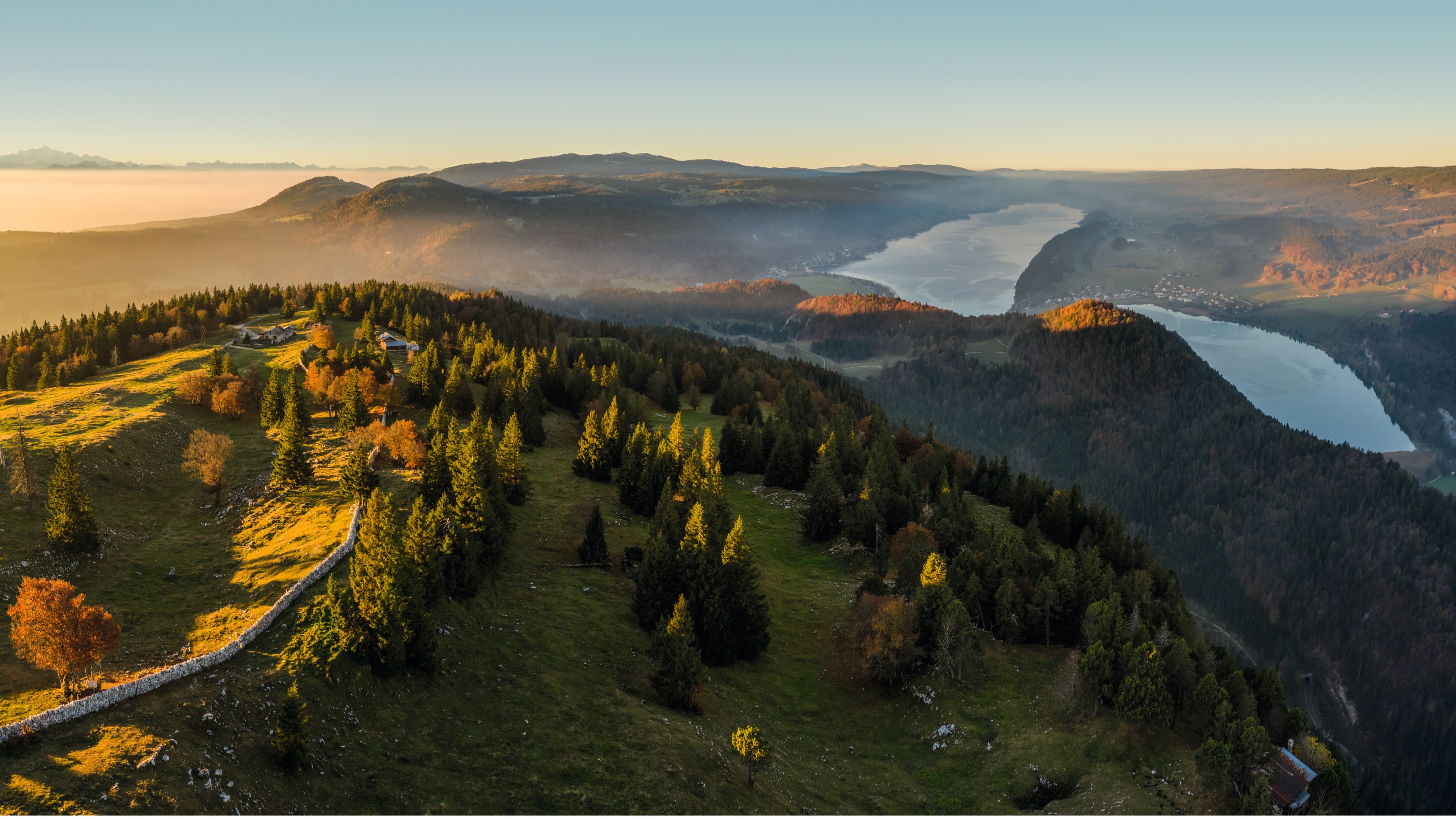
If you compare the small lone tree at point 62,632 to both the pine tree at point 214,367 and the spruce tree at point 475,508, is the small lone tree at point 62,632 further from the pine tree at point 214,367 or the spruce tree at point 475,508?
the pine tree at point 214,367

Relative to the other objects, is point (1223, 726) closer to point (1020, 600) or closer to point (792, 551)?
point (1020, 600)

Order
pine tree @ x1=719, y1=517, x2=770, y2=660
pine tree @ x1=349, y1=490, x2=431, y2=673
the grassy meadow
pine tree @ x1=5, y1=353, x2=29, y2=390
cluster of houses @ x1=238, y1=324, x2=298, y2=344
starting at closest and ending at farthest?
the grassy meadow, pine tree @ x1=349, y1=490, x2=431, y2=673, pine tree @ x1=719, y1=517, x2=770, y2=660, pine tree @ x1=5, y1=353, x2=29, y2=390, cluster of houses @ x1=238, y1=324, x2=298, y2=344

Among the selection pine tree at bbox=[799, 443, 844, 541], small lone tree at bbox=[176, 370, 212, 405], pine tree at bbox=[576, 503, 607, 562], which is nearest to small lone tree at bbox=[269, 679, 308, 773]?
pine tree at bbox=[576, 503, 607, 562]

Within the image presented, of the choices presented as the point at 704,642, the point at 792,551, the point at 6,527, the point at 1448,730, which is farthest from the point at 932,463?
the point at 1448,730

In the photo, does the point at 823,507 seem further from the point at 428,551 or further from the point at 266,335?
the point at 266,335

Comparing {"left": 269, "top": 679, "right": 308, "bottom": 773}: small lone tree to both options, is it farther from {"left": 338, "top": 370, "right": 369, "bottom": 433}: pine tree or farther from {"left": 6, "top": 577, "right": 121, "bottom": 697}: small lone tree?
{"left": 338, "top": 370, "right": 369, "bottom": 433}: pine tree

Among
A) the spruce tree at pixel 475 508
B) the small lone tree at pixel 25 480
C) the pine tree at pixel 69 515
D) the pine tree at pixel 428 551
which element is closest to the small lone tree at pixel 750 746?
the pine tree at pixel 428 551
